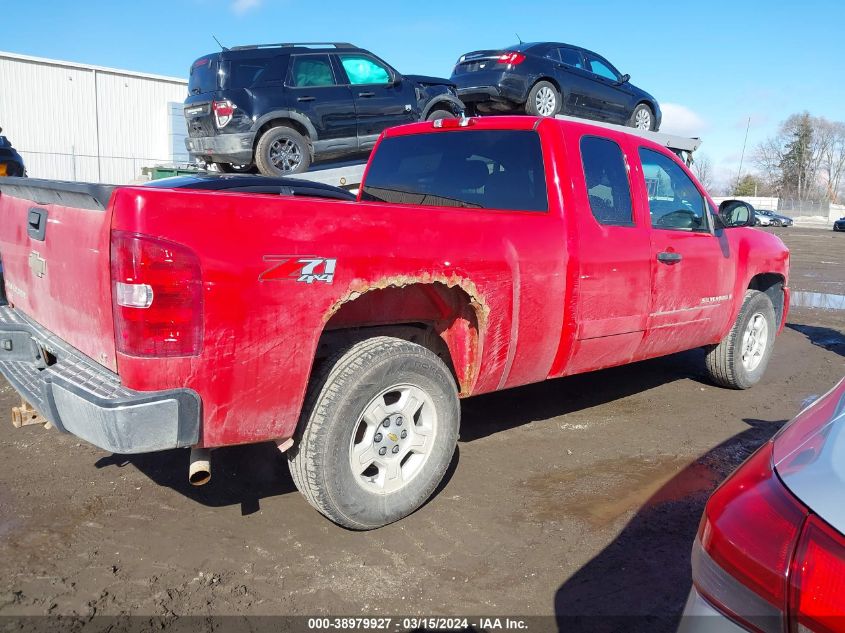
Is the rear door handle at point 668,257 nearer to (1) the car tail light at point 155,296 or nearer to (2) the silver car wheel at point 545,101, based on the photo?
(1) the car tail light at point 155,296

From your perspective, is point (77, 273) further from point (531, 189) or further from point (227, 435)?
point (531, 189)

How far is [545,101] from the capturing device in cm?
1006

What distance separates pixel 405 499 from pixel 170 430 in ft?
4.13

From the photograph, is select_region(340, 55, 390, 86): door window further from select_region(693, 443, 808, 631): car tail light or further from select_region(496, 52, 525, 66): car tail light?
select_region(693, 443, 808, 631): car tail light

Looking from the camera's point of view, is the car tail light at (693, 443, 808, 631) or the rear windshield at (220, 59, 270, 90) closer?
the car tail light at (693, 443, 808, 631)

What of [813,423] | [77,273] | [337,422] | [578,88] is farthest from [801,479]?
[578,88]

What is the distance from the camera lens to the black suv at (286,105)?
8.08 metres

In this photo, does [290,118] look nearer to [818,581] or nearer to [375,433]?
[375,433]

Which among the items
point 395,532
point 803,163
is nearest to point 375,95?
point 395,532

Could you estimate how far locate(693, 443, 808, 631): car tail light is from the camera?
1330 mm

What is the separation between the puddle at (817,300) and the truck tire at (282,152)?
310 inches

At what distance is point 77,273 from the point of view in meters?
2.83

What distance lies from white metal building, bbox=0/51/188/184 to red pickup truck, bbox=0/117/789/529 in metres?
22.8

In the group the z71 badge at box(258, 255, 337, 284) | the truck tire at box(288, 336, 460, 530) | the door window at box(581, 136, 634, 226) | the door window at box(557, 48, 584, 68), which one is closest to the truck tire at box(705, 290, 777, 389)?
the door window at box(581, 136, 634, 226)
